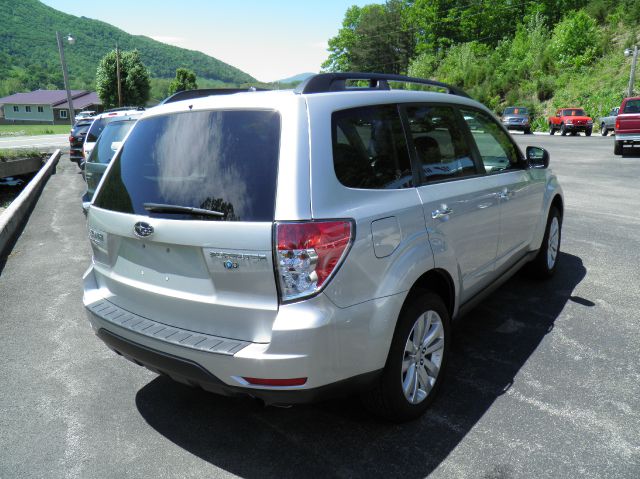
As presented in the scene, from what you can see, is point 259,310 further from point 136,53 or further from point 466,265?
point 136,53

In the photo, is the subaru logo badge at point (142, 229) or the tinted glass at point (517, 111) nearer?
the subaru logo badge at point (142, 229)

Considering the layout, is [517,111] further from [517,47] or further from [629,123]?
[517,47]

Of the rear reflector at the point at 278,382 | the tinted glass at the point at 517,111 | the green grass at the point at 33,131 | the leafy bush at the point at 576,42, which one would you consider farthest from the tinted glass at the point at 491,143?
the green grass at the point at 33,131

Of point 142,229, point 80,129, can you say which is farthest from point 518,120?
point 142,229

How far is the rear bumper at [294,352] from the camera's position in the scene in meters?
2.36

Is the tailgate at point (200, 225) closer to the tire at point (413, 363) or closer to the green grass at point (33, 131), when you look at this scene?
the tire at point (413, 363)

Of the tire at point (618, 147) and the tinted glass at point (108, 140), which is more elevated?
the tinted glass at point (108, 140)

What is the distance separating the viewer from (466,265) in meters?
3.51

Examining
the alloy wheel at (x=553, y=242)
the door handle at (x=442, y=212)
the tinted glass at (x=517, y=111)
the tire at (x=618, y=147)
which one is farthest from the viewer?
the tinted glass at (x=517, y=111)

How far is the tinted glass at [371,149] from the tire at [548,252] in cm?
271

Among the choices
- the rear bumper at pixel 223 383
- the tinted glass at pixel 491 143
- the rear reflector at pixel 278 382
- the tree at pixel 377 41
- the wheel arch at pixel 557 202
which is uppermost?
the tree at pixel 377 41

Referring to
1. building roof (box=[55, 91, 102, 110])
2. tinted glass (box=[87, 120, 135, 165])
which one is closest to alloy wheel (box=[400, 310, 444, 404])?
tinted glass (box=[87, 120, 135, 165])

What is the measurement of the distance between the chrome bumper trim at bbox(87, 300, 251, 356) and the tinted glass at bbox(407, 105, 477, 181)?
1536 millimetres

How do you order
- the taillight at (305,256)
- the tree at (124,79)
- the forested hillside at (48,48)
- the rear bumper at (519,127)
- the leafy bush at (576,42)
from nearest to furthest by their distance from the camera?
the taillight at (305,256), the rear bumper at (519,127), the leafy bush at (576,42), the tree at (124,79), the forested hillside at (48,48)
